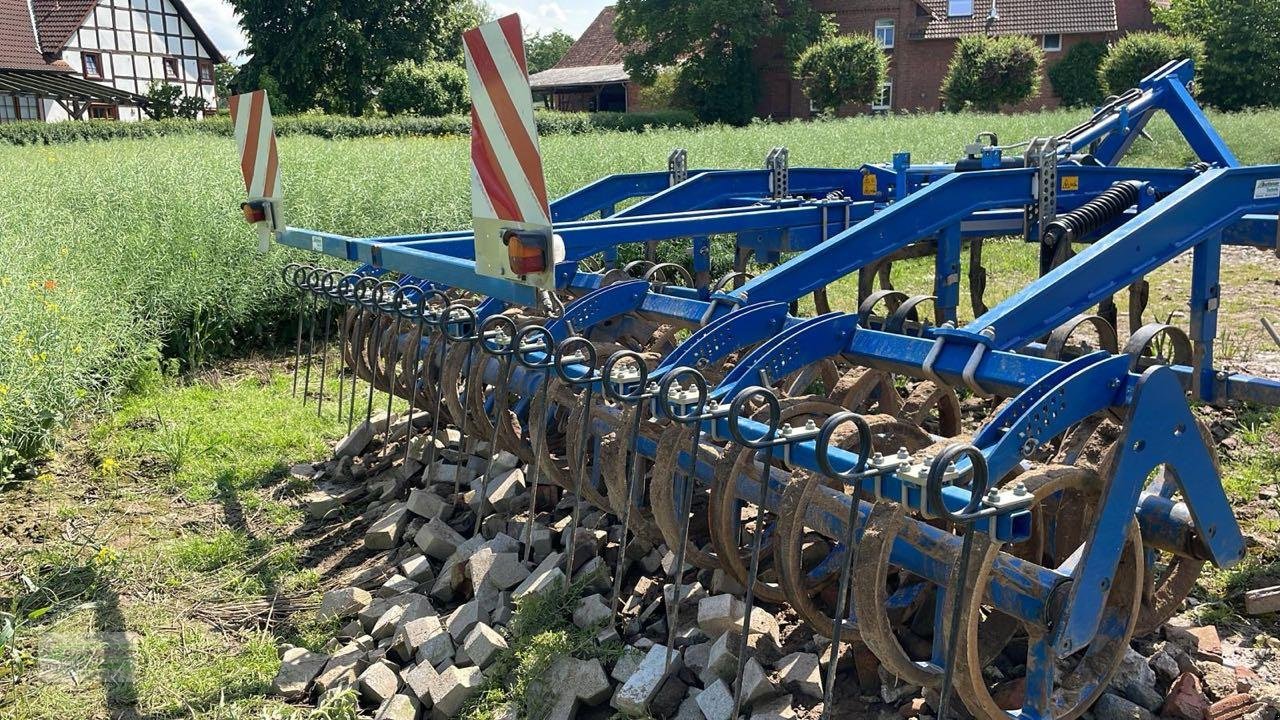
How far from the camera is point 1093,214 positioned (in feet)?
15.3

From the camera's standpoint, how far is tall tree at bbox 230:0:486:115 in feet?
113

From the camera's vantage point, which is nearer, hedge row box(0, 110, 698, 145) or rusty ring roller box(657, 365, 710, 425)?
rusty ring roller box(657, 365, 710, 425)

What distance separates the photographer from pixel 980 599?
86.5 inches

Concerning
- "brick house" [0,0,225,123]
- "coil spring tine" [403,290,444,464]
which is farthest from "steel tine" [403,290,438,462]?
"brick house" [0,0,225,123]

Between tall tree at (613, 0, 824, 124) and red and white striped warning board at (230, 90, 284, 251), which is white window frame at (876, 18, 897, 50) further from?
red and white striped warning board at (230, 90, 284, 251)

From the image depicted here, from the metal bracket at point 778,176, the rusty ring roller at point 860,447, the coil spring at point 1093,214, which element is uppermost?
the metal bracket at point 778,176

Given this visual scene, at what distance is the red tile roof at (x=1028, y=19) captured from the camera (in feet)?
115

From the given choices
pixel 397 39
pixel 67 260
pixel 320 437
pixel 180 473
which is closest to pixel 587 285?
pixel 320 437

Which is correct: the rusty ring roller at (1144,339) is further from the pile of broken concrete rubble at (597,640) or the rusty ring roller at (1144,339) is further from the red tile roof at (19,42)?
the red tile roof at (19,42)

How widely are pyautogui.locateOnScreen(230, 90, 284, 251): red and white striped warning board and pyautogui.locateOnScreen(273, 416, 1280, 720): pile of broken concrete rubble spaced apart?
4.75ft

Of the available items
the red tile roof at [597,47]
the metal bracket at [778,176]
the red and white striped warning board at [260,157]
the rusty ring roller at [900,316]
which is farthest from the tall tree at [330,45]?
the rusty ring roller at [900,316]

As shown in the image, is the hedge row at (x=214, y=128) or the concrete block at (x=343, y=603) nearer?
the concrete block at (x=343, y=603)

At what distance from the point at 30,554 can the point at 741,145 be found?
992cm

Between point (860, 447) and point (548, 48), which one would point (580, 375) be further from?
point (548, 48)
